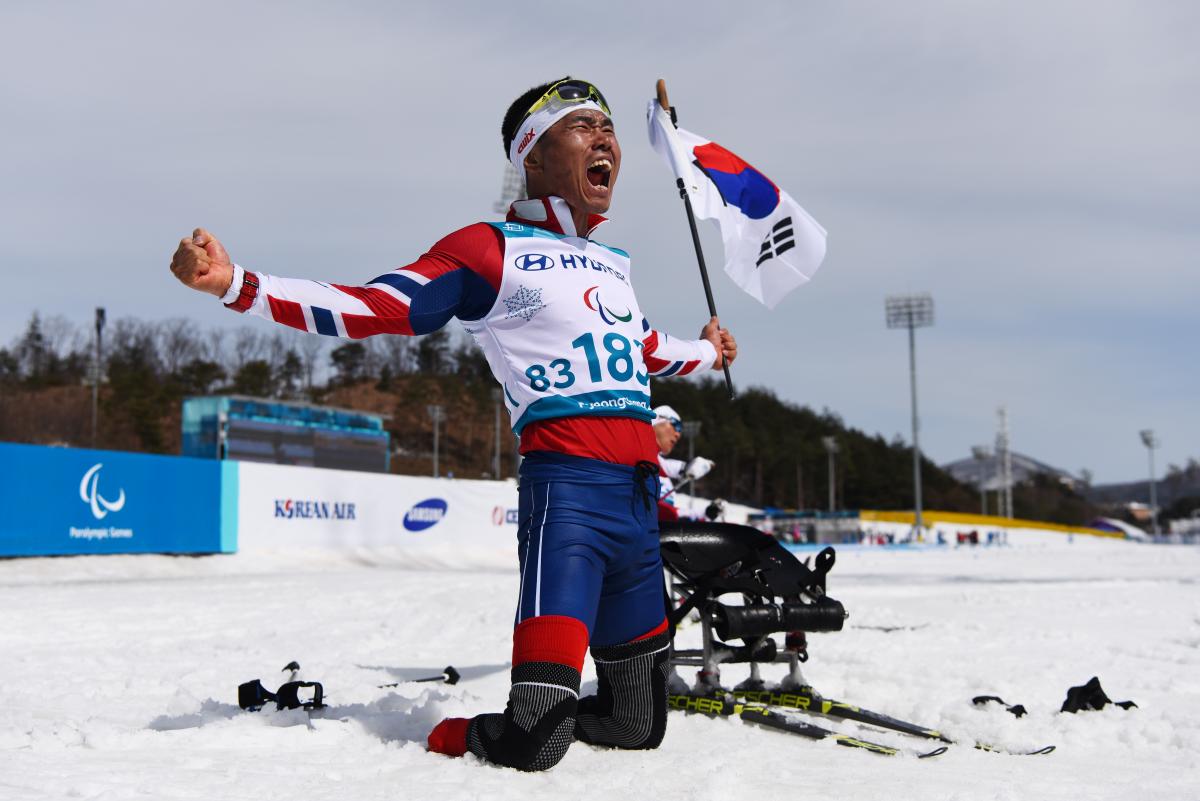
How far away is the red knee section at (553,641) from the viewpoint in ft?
9.84

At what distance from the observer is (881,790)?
2904 mm

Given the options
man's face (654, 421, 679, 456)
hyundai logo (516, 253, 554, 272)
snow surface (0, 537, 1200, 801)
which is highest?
hyundai logo (516, 253, 554, 272)

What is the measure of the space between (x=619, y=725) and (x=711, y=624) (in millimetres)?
993

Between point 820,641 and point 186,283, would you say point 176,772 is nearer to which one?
point 186,283

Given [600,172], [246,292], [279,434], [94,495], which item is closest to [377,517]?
[94,495]

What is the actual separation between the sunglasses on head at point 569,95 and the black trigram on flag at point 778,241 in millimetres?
1642

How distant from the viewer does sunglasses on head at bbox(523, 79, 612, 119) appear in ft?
11.8

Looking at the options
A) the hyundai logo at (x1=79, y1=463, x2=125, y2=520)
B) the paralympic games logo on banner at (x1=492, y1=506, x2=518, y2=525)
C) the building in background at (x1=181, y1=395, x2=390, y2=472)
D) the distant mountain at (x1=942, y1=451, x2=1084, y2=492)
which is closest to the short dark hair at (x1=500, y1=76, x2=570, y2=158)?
the hyundai logo at (x1=79, y1=463, x2=125, y2=520)

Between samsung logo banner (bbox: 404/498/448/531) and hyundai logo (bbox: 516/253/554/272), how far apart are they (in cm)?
1943

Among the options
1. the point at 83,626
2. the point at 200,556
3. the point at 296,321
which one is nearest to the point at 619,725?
the point at 296,321

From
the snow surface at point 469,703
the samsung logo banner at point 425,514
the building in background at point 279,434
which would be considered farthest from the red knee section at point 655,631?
the building in background at point 279,434

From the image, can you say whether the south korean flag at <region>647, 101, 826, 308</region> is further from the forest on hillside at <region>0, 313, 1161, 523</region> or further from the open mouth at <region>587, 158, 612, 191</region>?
Answer: the forest on hillside at <region>0, 313, 1161, 523</region>

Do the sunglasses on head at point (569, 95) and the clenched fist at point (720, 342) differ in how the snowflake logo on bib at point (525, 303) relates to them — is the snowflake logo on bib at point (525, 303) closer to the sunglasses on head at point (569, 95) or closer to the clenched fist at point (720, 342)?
the sunglasses on head at point (569, 95)

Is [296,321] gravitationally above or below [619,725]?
above
